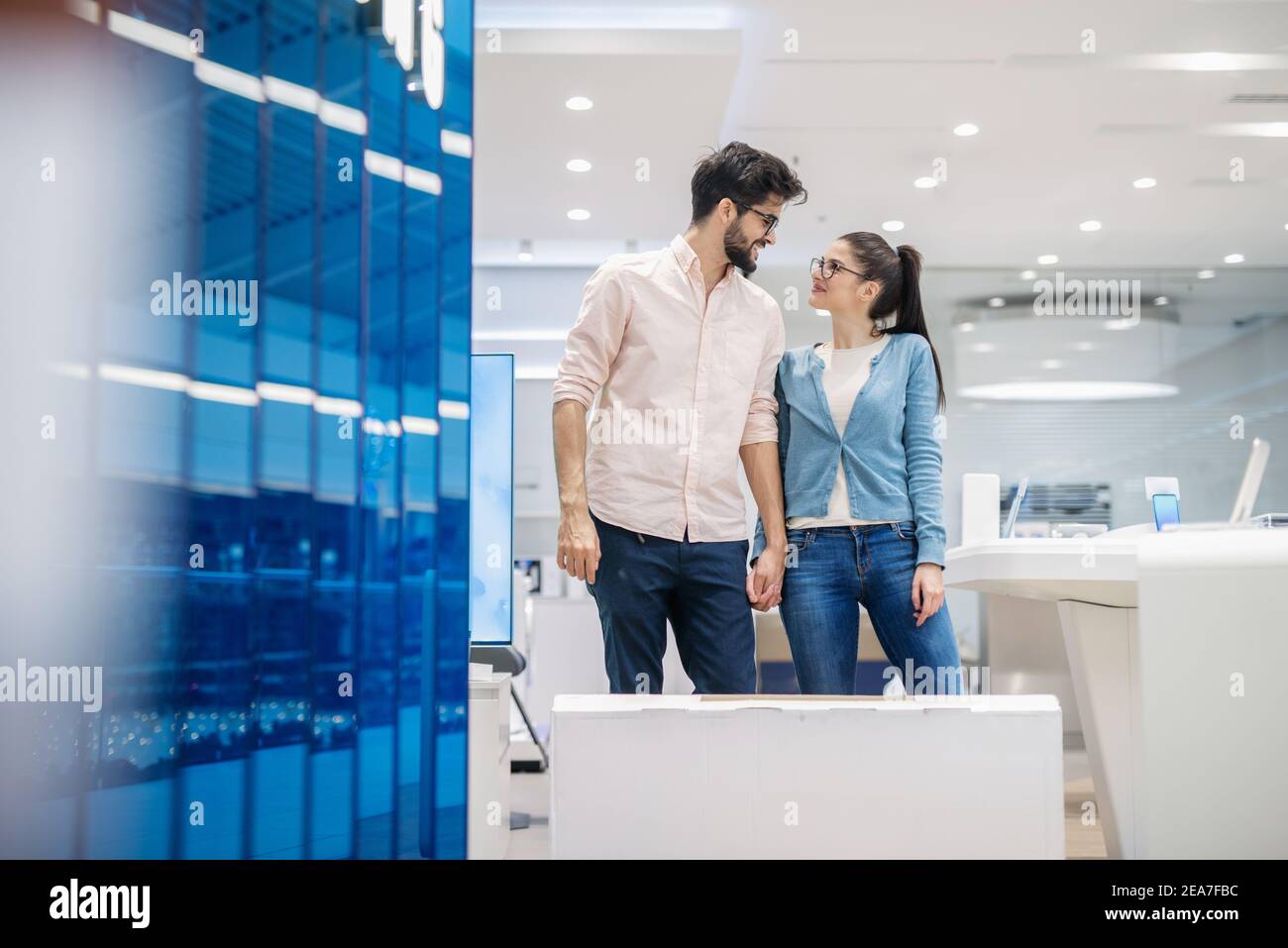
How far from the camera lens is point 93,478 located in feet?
4.80

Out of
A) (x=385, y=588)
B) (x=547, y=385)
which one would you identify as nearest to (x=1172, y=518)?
(x=385, y=588)

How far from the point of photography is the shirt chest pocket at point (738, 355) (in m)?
1.84

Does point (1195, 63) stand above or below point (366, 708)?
above

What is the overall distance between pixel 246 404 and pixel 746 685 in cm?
89

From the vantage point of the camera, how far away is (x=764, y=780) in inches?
55.8

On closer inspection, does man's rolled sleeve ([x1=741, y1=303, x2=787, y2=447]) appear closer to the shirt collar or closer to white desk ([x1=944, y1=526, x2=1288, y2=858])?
the shirt collar

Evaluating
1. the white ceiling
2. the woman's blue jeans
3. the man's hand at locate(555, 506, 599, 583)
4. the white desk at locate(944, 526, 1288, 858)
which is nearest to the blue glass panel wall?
the man's hand at locate(555, 506, 599, 583)

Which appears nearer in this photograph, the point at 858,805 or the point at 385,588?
the point at 858,805

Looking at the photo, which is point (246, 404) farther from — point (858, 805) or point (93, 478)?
point (858, 805)

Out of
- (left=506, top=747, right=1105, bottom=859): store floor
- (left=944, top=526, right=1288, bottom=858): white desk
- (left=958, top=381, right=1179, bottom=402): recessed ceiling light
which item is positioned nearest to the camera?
(left=944, top=526, right=1288, bottom=858): white desk

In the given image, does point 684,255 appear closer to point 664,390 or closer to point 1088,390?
point 664,390

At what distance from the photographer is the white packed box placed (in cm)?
141

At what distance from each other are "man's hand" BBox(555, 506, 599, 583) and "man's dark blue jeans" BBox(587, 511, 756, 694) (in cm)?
5

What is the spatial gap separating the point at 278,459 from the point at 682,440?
64 cm
